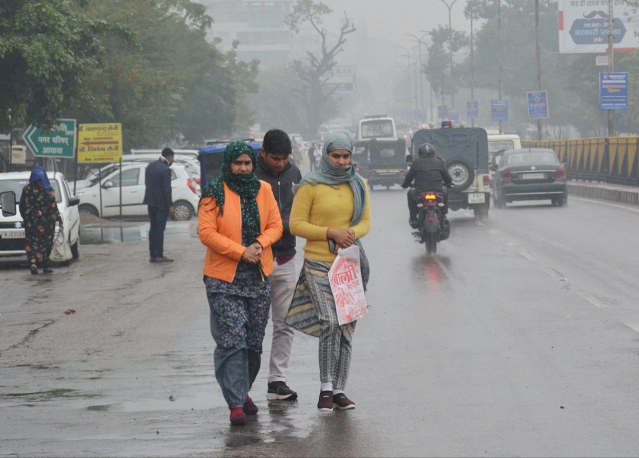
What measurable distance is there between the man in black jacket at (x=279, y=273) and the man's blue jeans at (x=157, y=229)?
36.6 feet

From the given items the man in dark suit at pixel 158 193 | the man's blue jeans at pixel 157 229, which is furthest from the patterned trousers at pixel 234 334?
the man in dark suit at pixel 158 193

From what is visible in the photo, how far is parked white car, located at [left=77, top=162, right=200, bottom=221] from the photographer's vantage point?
31.6m

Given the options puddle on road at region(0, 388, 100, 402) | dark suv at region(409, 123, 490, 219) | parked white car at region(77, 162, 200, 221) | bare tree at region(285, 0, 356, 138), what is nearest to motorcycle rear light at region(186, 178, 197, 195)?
parked white car at region(77, 162, 200, 221)

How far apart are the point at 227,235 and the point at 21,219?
13208 mm

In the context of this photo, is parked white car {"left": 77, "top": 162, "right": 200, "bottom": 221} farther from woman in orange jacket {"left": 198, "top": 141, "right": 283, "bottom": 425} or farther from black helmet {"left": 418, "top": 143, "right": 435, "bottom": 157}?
woman in orange jacket {"left": 198, "top": 141, "right": 283, "bottom": 425}

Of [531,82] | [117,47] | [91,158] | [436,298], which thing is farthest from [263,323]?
[531,82]

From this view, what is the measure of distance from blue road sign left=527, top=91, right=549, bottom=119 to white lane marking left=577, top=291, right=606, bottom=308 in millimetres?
42889

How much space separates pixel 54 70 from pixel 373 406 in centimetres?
1368

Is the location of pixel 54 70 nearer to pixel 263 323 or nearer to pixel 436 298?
pixel 436 298

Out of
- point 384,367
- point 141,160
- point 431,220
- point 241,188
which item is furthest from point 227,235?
Answer: point 141,160

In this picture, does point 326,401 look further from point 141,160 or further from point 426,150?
point 141,160

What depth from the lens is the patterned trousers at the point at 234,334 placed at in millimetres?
7184

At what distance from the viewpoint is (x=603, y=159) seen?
40.9 m

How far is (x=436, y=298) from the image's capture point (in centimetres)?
1352
